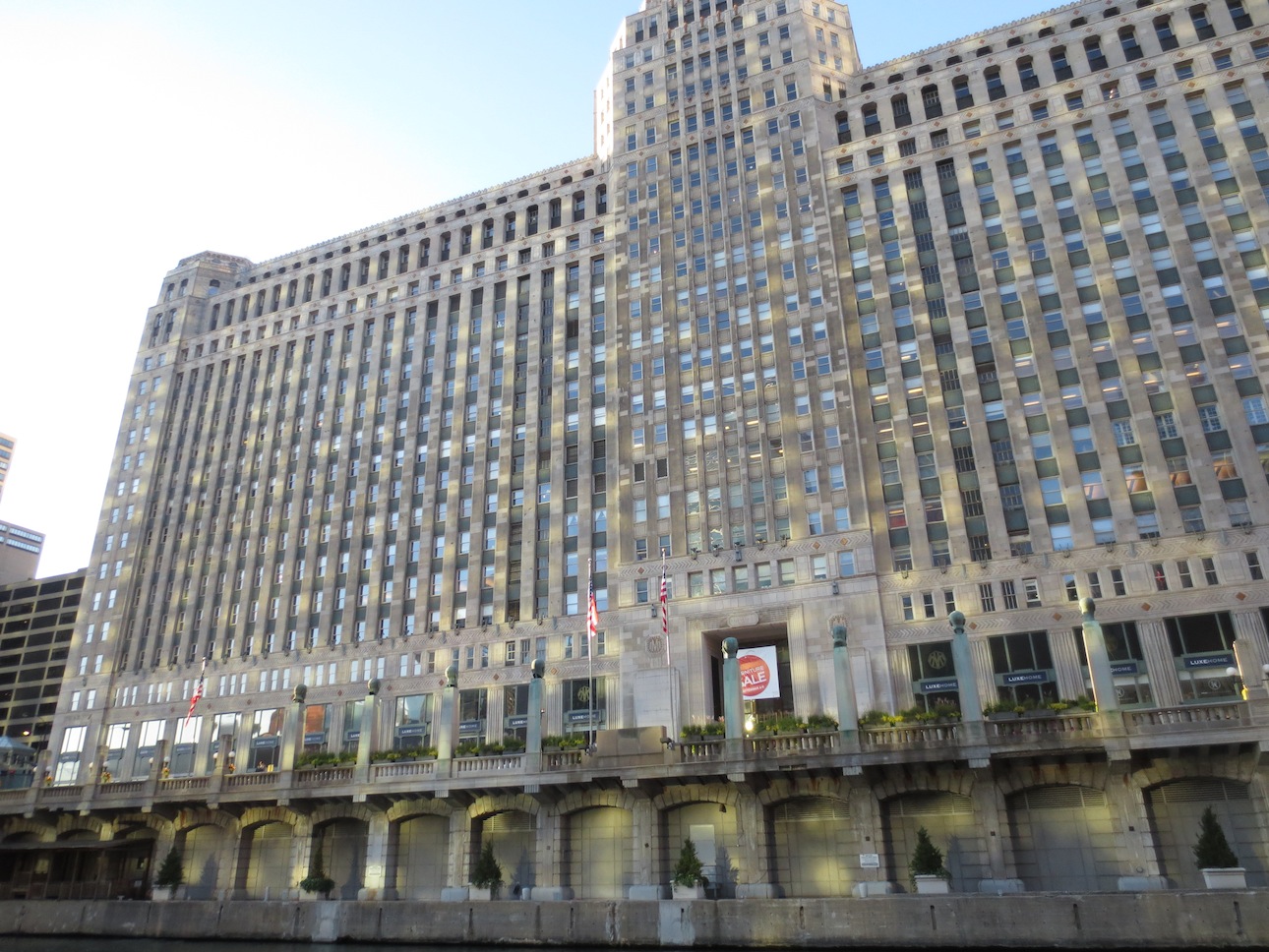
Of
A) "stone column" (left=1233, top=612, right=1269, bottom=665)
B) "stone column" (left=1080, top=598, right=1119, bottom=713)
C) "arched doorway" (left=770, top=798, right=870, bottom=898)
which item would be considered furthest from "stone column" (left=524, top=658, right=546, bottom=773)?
"stone column" (left=1233, top=612, right=1269, bottom=665)

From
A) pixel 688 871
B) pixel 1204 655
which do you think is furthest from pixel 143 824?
pixel 1204 655

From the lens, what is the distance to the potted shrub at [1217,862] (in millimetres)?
37906

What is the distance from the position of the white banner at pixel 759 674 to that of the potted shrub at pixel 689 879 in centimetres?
1492

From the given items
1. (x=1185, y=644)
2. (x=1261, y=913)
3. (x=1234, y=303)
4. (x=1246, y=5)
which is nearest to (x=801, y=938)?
(x=1261, y=913)

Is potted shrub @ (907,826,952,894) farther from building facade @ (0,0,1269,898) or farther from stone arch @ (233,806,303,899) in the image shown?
stone arch @ (233,806,303,899)

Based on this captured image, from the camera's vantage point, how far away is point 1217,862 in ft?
125

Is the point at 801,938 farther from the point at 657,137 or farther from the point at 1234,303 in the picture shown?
the point at 657,137

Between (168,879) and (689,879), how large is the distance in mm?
34918

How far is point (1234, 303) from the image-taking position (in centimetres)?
6194

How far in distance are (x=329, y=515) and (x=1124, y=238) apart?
73188 mm

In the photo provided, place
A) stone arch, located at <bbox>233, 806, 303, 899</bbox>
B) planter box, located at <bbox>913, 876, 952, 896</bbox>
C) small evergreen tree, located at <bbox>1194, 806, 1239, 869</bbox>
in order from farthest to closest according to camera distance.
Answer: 1. stone arch, located at <bbox>233, 806, 303, 899</bbox>
2. planter box, located at <bbox>913, 876, 952, 896</bbox>
3. small evergreen tree, located at <bbox>1194, 806, 1239, 869</bbox>

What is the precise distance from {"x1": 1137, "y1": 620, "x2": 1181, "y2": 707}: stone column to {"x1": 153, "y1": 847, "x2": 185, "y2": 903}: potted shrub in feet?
200

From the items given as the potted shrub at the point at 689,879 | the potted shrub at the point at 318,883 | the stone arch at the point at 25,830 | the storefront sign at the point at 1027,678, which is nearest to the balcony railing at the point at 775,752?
the potted shrub at the point at 689,879

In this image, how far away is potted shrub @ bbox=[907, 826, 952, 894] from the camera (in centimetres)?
4256
